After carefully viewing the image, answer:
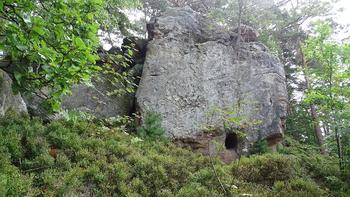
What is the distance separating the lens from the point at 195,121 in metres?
11.5

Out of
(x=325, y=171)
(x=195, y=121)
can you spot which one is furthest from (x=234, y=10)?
(x=325, y=171)

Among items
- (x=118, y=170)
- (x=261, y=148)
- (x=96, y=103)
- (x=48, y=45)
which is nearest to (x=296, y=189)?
(x=261, y=148)

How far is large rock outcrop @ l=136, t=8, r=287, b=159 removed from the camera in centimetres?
1153

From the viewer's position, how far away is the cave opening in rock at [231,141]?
468 inches

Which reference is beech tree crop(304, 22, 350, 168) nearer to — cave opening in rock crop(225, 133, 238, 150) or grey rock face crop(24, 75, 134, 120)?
cave opening in rock crop(225, 133, 238, 150)

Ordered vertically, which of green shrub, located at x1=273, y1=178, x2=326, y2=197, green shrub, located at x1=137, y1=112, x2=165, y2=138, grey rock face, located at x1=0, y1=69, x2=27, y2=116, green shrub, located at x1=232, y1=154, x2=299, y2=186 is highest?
grey rock face, located at x1=0, y1=69, x2=27, y2=116

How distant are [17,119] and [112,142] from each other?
248 cm

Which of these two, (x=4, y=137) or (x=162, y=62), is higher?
(x=162, y=62)

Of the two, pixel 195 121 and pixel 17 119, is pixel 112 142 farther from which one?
pixel 195 121

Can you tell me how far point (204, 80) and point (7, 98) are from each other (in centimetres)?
762

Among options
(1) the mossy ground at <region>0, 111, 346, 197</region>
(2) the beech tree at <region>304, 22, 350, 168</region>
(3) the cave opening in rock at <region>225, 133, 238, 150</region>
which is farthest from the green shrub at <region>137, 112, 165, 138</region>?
(2) the beech tree at <region>304, 22, 350, 168</region>

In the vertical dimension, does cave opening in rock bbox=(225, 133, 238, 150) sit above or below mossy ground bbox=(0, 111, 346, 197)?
above

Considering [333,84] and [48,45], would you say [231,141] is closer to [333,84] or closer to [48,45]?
[333,84]

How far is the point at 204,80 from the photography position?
1249 centimetres
